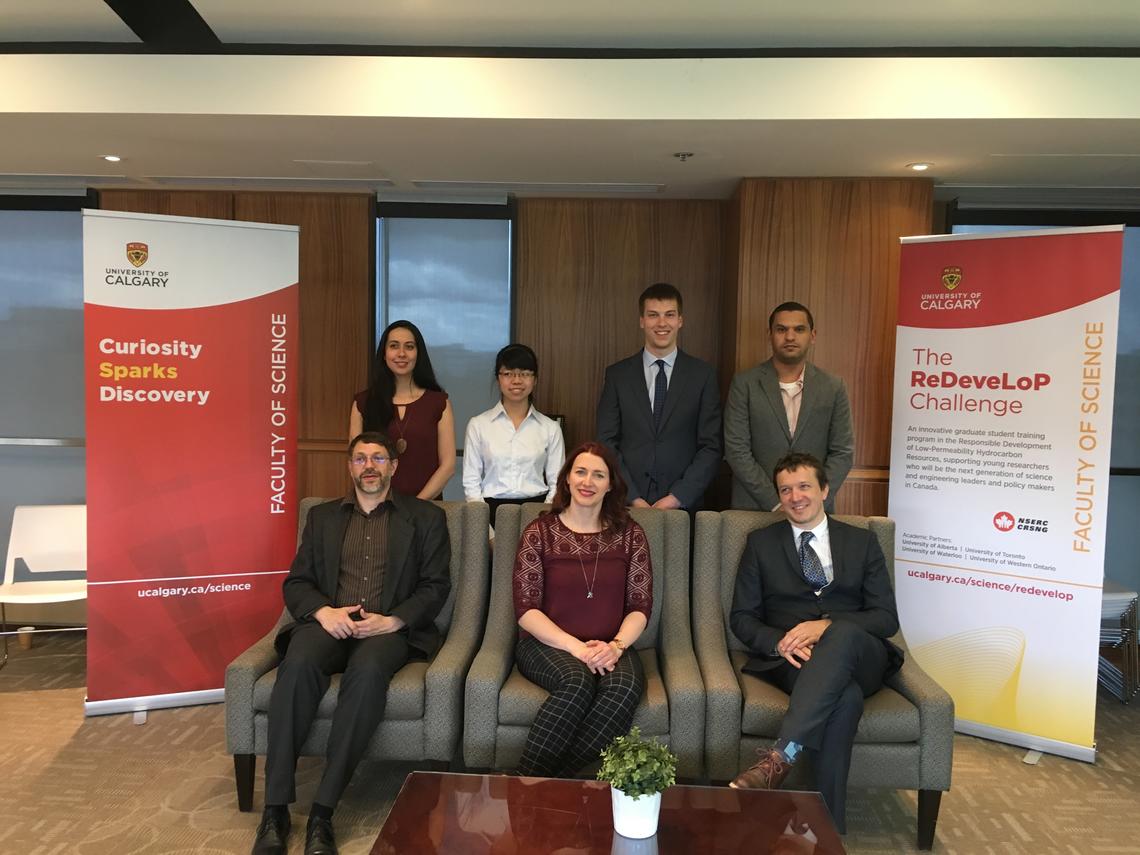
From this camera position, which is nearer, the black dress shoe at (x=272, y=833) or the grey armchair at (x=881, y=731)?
the black dress shoe at (x=272, y=833)

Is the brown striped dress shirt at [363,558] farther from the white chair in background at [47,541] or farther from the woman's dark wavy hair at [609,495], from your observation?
the white chair in background at [47,541]

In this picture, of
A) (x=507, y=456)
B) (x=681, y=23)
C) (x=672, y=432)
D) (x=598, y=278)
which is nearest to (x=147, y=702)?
(x=507, y=456)

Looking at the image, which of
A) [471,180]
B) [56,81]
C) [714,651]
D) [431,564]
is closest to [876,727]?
[714,651]

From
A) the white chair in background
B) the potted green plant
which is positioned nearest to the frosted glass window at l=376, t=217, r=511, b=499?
the white chair in background

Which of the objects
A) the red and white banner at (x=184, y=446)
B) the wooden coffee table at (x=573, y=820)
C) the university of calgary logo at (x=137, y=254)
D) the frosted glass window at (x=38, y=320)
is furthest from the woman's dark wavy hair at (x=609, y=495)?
the frosted glass window at (x=38, y=320)

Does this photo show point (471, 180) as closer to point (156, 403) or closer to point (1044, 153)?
point (156, 403)

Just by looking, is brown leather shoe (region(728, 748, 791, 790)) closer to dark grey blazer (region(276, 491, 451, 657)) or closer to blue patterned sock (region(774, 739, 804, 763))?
blue patterned sock (region(774, 739, 804, 763))

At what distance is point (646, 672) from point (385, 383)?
1.86 m

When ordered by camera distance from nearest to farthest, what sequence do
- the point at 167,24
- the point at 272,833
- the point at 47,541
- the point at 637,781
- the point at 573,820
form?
the point at 637,781 < the point at 573,820 < the point at 272,833 < the point at 167,24 < the point at 47,541

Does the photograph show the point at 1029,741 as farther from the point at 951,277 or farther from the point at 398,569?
the point at 398,569

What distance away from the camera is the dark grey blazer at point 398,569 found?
11.0ft

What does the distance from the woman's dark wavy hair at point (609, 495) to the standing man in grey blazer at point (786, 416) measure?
0.95 meters

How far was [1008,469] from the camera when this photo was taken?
3926 mm

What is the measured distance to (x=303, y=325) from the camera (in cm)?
582
